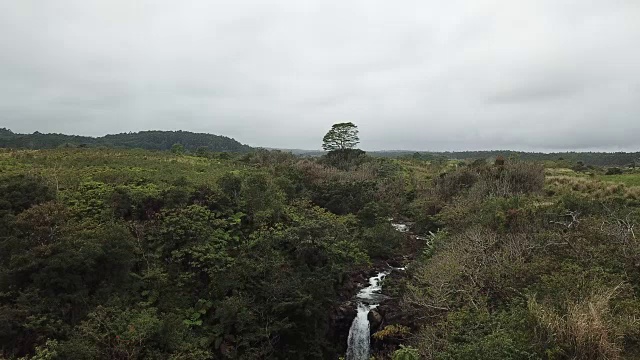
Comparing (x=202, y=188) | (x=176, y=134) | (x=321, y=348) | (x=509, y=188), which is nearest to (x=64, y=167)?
(x=202, y=188)

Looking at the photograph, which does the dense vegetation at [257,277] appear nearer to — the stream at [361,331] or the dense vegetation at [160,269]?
the dense vegetation at [160,269]

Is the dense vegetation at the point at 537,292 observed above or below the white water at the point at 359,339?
above

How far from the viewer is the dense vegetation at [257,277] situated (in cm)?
1119

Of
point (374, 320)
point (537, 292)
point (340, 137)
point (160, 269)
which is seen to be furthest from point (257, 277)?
point (340, 137)

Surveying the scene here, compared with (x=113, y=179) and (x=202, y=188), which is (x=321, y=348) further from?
(x=113, y=179)

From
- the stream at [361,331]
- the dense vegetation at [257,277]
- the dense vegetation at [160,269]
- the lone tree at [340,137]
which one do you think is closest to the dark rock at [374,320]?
the stream at [361,331]

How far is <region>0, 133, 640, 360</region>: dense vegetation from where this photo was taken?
440 inches

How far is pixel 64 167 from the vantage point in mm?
27391

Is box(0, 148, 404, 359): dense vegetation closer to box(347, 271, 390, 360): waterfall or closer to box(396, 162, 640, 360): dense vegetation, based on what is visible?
box(347, 271, 390, 360): waterfall

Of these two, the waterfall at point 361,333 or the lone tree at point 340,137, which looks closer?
the waterfall at point 361,333

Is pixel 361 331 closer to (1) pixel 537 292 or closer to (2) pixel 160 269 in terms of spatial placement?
(1) pixel 537 292

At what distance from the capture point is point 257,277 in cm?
1858

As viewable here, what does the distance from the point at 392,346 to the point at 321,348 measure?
346 centimetres

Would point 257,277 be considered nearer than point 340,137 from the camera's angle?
Yes
